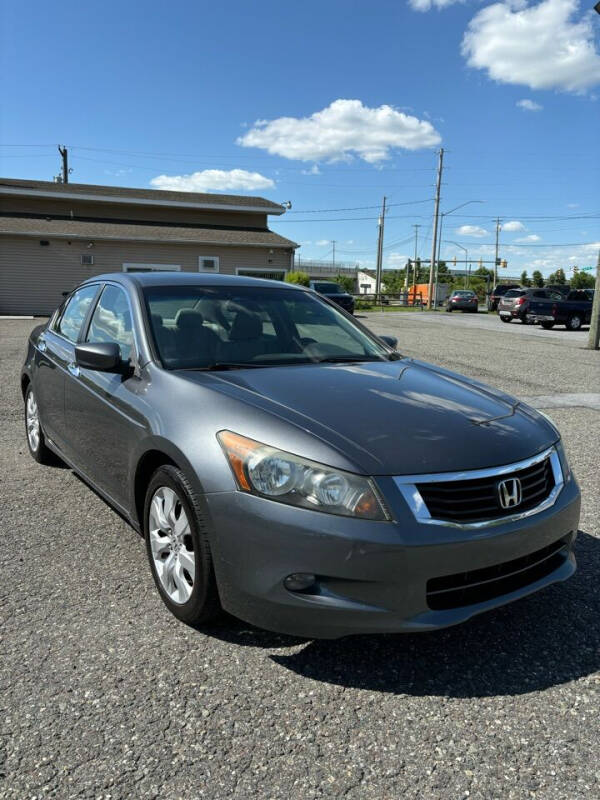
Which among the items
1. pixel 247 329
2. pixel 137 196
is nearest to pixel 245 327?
pixel 247 329

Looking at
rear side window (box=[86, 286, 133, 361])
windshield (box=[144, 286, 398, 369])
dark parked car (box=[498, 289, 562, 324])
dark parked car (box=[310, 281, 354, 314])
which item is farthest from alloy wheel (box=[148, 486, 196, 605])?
dark parked car (box=[498, 289, 562, 324])

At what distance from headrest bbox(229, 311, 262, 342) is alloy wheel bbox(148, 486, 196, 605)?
1108 millimetres

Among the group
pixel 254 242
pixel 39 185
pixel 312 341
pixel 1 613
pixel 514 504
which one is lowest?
pixel 1 613

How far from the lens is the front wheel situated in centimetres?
2622

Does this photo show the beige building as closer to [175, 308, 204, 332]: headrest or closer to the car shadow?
[175, 308, 204, 332]: headrest

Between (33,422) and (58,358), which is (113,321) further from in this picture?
(33,422)

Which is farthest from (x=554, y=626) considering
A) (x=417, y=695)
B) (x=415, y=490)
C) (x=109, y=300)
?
(x=109, y=300)

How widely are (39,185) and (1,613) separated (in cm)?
2993

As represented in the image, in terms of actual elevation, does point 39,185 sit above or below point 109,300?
above

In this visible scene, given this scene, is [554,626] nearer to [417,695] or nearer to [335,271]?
[417,695]

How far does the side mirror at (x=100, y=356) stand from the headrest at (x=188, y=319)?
1.30ft

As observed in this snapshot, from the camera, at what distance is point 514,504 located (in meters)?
2.44

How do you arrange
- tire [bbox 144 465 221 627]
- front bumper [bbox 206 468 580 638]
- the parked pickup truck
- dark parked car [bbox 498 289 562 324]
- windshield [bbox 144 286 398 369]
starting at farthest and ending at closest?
dark parked car [bbox 498 289 562 324] → the parked pickup truck → windshield [bbox 144 286 398 369] → tire [bbox 144 465 221 627] → front bumper [bbox 206 468 580 638]

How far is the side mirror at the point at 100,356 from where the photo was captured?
3.12 meters
